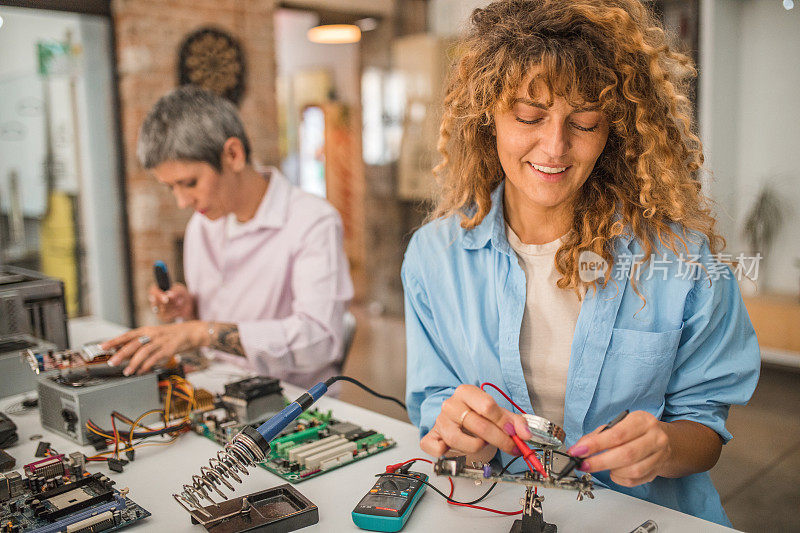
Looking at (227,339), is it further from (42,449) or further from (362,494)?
(362,494)

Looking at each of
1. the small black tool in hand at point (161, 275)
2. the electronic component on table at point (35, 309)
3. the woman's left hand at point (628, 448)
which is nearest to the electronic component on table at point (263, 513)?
the woman's left hand at point (628, 448)

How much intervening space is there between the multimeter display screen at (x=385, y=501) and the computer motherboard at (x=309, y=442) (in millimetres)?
194

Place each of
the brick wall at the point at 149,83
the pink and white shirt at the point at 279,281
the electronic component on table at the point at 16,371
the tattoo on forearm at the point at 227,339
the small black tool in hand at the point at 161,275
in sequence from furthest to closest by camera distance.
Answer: the brick wall at the point at 149,83 < the small black tool in hand at the point at 161,275 < the pink and white shirt at the point at 279,281 < the tattoo on forearm at the point at 227,339 < the electronic component on table at the point at 16,371

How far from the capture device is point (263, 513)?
3.64 ft

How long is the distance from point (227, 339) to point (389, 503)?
1015mm

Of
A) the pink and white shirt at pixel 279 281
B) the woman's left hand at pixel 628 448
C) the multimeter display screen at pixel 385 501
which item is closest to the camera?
the woman's left hand at pixel 628 448

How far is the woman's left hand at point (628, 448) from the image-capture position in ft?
3.25

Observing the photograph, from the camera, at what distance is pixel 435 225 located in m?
1.54

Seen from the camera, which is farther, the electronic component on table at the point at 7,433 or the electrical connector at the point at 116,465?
the electronic component on table at the point at 7,433

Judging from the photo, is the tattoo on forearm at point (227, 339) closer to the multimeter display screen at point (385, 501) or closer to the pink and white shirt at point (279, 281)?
the pink and white shirt at point (279, 281)

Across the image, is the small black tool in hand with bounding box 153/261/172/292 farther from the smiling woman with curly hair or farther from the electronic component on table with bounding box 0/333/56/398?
the smiling woman with curly hair

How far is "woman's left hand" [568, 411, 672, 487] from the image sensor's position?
39.0 inches

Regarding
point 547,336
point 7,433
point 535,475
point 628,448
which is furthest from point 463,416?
point 7,433

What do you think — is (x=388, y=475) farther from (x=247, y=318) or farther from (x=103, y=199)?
(x=103, y=199)
